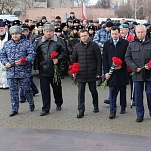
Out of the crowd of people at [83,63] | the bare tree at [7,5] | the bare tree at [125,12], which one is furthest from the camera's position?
the bare tree at [125,12]

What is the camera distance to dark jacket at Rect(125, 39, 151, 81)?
6953mm

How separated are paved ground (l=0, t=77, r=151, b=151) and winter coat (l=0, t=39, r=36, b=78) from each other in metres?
0.98

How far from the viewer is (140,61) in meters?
7.03

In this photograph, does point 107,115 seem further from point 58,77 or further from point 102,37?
point 102,37

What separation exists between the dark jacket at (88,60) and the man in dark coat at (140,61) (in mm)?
768

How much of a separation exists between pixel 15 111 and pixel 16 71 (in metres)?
0.94

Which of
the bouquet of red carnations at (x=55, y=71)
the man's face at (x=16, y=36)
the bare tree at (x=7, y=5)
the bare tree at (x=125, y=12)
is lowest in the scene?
the bouquet of red carnations at (x=55, y=71)

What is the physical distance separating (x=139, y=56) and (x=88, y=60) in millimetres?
1172

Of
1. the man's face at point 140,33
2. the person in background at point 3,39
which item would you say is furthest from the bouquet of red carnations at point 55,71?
the man's face at point 140,33

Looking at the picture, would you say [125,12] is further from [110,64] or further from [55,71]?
[110,64]

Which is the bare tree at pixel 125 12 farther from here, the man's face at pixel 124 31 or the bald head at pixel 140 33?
the bald head at pixel 140 33

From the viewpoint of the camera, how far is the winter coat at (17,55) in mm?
7734

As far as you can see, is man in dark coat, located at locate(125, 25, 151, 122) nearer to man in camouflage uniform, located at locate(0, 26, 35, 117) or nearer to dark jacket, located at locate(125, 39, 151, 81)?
dark jacket, located at locate(125, 39, 151, 81)

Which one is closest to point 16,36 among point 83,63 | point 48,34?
point 48,34
